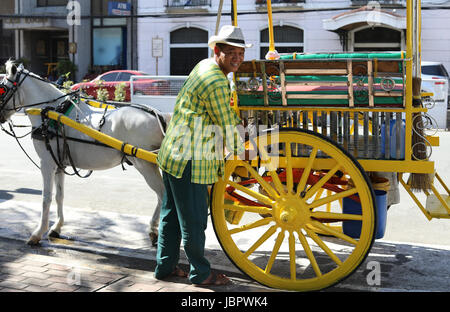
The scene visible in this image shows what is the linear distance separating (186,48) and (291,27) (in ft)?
16.0

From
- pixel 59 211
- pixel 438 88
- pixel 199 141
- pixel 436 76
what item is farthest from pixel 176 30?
pixel 199 141

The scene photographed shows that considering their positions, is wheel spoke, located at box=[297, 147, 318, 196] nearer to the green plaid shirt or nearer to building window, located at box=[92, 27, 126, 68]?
the green plaid shirt

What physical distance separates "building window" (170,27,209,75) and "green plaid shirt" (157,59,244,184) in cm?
2266

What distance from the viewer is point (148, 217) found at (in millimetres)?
6922

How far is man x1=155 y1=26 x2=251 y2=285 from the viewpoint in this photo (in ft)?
13.7

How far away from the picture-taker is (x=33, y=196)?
27.2 feet

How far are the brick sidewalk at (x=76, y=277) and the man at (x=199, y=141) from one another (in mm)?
207

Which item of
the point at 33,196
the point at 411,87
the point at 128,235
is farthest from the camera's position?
the point at 33,196

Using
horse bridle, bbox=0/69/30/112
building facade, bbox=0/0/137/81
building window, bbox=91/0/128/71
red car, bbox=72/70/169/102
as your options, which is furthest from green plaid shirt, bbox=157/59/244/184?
building window, bbox=91/0/128/71

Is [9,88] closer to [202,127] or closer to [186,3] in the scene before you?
[202,127]

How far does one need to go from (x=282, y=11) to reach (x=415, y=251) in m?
20.8


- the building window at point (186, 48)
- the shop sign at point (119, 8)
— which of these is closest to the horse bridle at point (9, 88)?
the building window at point (186, 48)
